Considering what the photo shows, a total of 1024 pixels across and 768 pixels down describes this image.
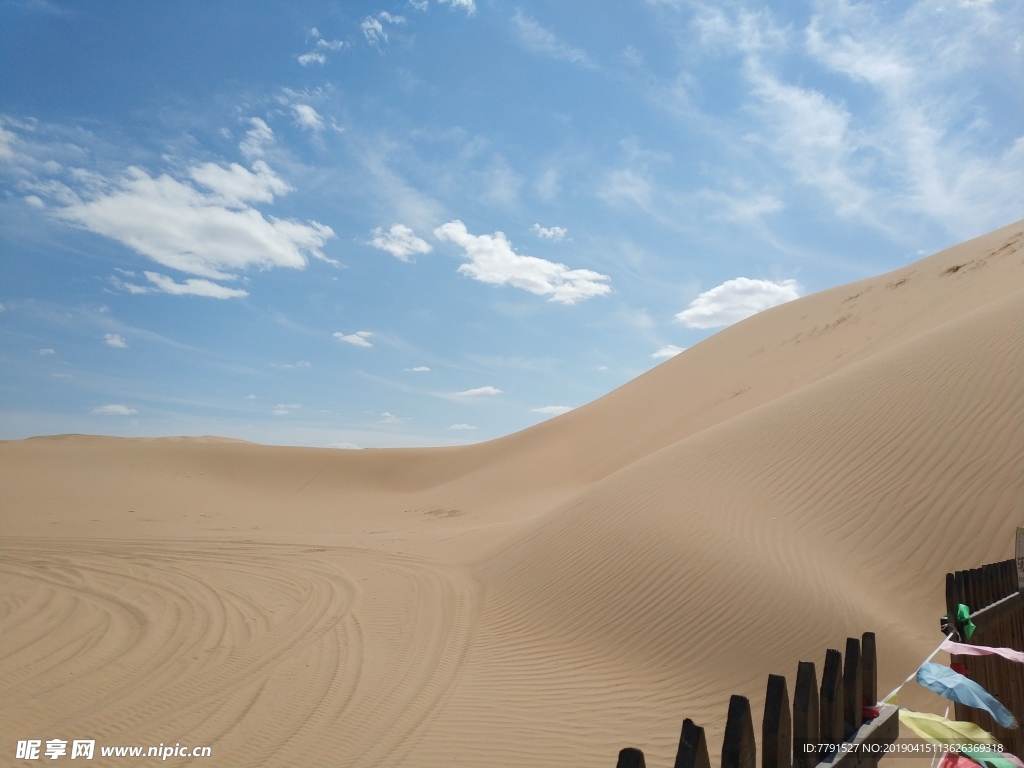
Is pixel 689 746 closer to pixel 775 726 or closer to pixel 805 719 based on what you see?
pixel 775 726

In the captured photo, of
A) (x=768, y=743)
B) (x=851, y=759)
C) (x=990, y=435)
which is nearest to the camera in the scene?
(x=768, y=743)

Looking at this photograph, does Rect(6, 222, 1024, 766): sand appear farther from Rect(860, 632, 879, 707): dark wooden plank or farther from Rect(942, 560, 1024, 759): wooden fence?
Rect(860, 632, 879, 707): dark wooden plank

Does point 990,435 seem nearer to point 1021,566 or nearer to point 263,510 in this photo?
point 1021,566

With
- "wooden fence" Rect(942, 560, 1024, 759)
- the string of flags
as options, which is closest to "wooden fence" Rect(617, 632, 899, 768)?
the string of flags

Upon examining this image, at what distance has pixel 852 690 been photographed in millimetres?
2279

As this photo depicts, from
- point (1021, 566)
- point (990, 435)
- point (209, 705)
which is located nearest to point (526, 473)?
point (990, 435)

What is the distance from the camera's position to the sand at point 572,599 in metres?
5.94

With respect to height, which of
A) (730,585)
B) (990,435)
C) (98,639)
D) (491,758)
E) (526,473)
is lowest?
(491,758)

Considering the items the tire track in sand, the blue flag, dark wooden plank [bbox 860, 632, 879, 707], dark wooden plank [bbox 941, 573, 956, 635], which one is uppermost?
dark wooden plank [bbox 941, 573, 956, 635]

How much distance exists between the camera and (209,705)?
20.1 ft

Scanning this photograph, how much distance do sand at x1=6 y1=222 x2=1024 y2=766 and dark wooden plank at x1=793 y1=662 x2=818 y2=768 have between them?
384 cm

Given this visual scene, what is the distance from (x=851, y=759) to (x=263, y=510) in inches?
1118

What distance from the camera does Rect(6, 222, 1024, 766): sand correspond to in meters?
5.94

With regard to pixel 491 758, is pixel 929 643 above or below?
above
